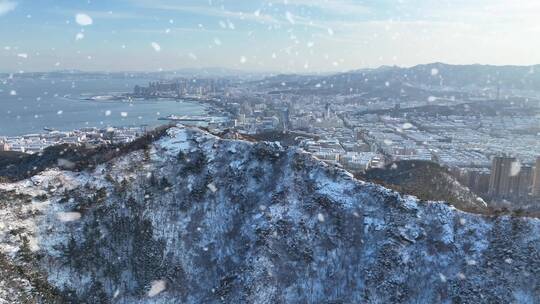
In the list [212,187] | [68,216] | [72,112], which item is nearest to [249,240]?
[212,187]

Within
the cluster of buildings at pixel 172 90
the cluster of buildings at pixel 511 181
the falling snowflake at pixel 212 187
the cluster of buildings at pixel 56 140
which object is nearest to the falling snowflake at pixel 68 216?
the falling snowflake at pixel 212 187

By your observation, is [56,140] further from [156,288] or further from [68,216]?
[156,288]

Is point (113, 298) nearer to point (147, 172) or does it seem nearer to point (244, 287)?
point (244, 287)

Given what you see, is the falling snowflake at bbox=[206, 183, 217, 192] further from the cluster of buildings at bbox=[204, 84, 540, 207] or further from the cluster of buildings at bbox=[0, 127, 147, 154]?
the cluster of buildings at bbox=[0, 127, 147, 154]

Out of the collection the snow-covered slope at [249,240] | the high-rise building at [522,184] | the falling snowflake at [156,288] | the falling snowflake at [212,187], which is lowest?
the high-rise building at [522,184]

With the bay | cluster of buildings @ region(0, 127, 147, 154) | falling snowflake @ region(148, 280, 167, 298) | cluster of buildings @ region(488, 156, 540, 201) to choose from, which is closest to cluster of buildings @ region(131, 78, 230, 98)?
the bay

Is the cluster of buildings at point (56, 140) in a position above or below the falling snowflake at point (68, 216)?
below

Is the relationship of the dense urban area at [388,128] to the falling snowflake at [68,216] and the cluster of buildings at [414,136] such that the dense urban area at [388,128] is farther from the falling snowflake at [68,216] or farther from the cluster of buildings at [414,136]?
the falling snowflake at [68,216]

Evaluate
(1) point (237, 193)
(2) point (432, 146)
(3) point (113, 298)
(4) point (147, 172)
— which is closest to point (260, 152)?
(1) point (237, 193)
